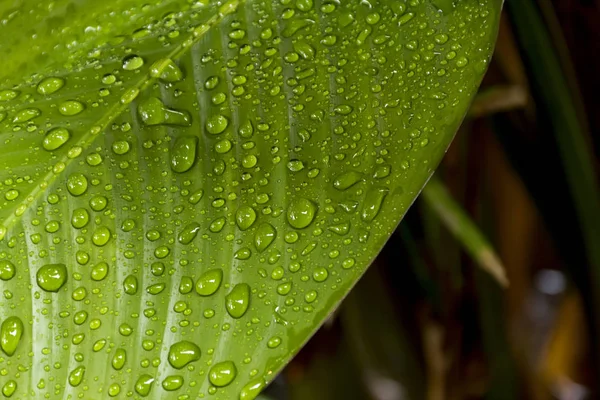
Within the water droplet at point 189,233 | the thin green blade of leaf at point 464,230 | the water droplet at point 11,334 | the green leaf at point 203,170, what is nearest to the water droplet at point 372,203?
the green leaf at point 203,170

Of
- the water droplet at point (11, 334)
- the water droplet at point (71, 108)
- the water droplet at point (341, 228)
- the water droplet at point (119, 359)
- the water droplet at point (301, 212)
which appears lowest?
the water droplet at point (119, 359)

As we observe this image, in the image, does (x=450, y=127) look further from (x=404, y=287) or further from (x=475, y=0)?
(x=404, y=287)

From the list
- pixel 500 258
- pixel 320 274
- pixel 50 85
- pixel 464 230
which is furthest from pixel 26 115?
pixel 500 258

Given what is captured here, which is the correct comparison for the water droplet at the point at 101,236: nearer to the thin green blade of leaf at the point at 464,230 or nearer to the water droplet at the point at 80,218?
the water droplet at the point at 80,218

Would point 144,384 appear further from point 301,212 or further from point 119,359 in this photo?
point 301,212

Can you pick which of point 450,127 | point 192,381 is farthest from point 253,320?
point 450,127

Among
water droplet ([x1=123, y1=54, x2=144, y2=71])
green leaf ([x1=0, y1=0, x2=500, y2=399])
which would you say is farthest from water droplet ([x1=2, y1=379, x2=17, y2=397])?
water droplet ([x1=123, y1=54, x2=144, y2=71])

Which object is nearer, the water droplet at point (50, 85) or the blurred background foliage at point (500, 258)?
the water droplet at point (50, 85)
